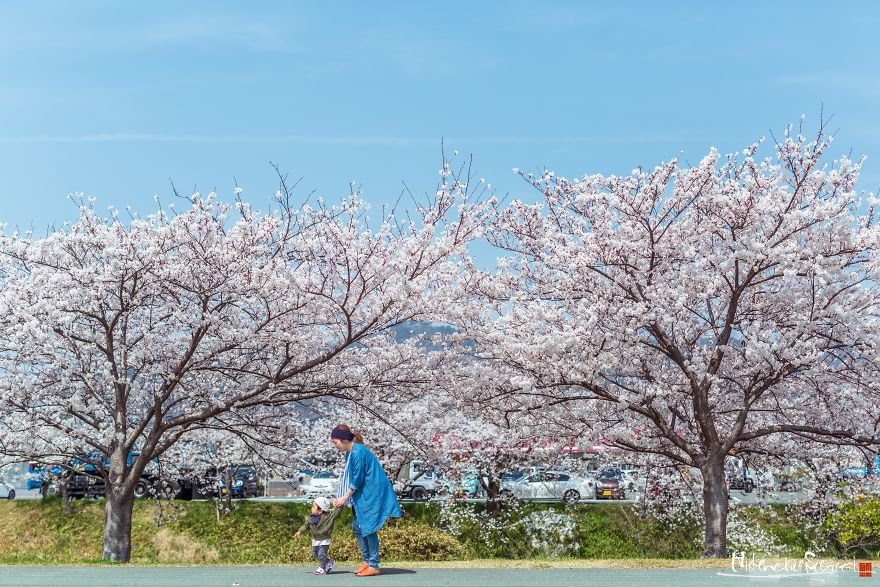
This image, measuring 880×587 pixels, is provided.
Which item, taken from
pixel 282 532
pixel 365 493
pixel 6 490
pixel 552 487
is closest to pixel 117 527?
pixel 365 493

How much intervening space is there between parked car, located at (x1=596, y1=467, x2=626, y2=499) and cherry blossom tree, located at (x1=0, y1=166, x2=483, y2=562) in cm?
1351

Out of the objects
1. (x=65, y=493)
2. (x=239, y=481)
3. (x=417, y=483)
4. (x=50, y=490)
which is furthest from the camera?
(x=239, y=481)

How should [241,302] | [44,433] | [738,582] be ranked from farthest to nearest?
1. [44,433]
2. [241,302]
3. [738,582]

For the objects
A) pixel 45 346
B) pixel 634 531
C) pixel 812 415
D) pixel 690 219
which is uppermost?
pixel 690 219

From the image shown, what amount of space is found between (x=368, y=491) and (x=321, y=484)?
21789mm

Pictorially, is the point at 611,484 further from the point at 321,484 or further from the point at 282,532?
the point at 282,532

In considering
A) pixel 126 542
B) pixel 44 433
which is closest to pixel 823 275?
pixel 126 542

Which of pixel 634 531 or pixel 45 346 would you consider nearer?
pixel 45 346

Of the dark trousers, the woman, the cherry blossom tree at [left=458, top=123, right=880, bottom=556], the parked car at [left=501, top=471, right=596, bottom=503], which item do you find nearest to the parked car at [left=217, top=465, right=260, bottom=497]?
the parked car at [left=501, top=471, right=596, bottom=503]

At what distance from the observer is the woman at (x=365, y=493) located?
9.56m

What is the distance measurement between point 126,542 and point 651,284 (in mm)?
10585

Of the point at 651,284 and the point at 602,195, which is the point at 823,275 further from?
the point at 602,195

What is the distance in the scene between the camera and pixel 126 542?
55.2 feet

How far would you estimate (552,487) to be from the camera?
98.7 feet
